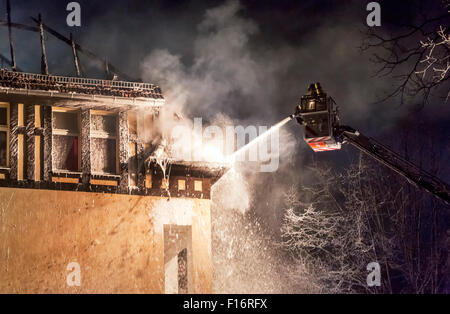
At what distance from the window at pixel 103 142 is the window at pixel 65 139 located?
0.49m

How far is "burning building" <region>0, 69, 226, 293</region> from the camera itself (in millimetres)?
16875

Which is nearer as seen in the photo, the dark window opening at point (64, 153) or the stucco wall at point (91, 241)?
the stucco wall at point (91, 241)

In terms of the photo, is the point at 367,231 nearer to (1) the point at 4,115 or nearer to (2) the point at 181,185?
(2) the point at 181,185

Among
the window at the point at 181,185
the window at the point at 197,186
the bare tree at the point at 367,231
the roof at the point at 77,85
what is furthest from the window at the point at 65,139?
the bare tree at the point at 367,231

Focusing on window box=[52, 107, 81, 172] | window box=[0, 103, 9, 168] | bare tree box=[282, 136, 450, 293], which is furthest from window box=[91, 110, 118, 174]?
bare tree box=[282, 136, 450, 293]

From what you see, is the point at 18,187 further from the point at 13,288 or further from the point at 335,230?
the point at 335,230

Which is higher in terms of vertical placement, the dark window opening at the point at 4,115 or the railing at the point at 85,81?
the railing at the point at 85,81

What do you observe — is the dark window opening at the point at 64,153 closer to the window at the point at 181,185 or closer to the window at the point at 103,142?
the window at the point at 103,142

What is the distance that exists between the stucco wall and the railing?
3.45m

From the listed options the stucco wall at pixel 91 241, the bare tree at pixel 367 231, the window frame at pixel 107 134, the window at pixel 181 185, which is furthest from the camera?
the bare tree at pixel 367 231

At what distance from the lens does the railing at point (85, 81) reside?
1778cm

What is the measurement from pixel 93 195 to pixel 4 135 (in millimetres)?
3112

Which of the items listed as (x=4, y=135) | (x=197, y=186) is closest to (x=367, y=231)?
(x=197, y=186)
